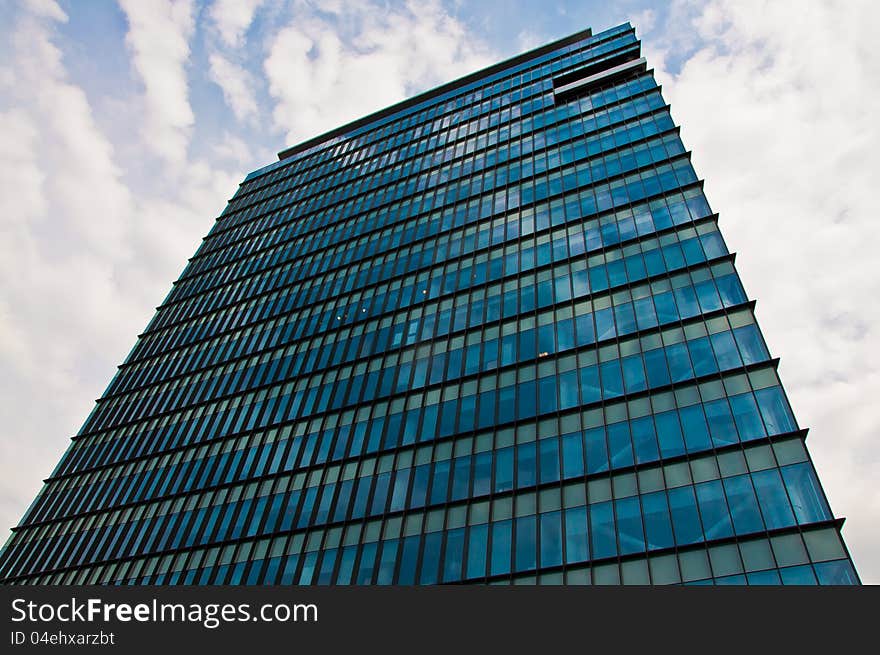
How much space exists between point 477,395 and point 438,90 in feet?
191

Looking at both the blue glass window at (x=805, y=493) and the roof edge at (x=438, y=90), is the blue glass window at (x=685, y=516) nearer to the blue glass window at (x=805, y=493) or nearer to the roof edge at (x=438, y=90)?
the blue glass window at (x=805, y=493)

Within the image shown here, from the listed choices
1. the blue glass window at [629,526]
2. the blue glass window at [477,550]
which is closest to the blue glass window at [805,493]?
the blue glass window at [629,526]

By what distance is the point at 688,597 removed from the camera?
1709cm

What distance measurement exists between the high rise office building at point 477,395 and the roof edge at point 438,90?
5194mm

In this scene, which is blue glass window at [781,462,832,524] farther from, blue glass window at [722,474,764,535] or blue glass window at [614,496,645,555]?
blue glass window at [614,496,645,555]

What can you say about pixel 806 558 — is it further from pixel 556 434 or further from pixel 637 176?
pixel 637 176

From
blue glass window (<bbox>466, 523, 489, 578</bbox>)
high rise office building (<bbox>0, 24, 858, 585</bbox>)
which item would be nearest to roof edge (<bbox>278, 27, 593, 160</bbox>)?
high rise office building (<bbox>0, 24, 858, 585</bbox>)

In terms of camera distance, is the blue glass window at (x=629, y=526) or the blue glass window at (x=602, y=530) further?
the blue glass window at (x=602, y=530)

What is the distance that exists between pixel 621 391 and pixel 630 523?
27.4 feet

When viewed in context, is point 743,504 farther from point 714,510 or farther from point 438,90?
point 438,90

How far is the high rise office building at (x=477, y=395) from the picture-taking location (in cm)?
3030

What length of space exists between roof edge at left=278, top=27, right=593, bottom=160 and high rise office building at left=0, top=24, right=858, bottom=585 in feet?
17.0

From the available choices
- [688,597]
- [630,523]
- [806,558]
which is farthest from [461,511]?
[688,597]

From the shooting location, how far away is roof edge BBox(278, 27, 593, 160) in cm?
8020
